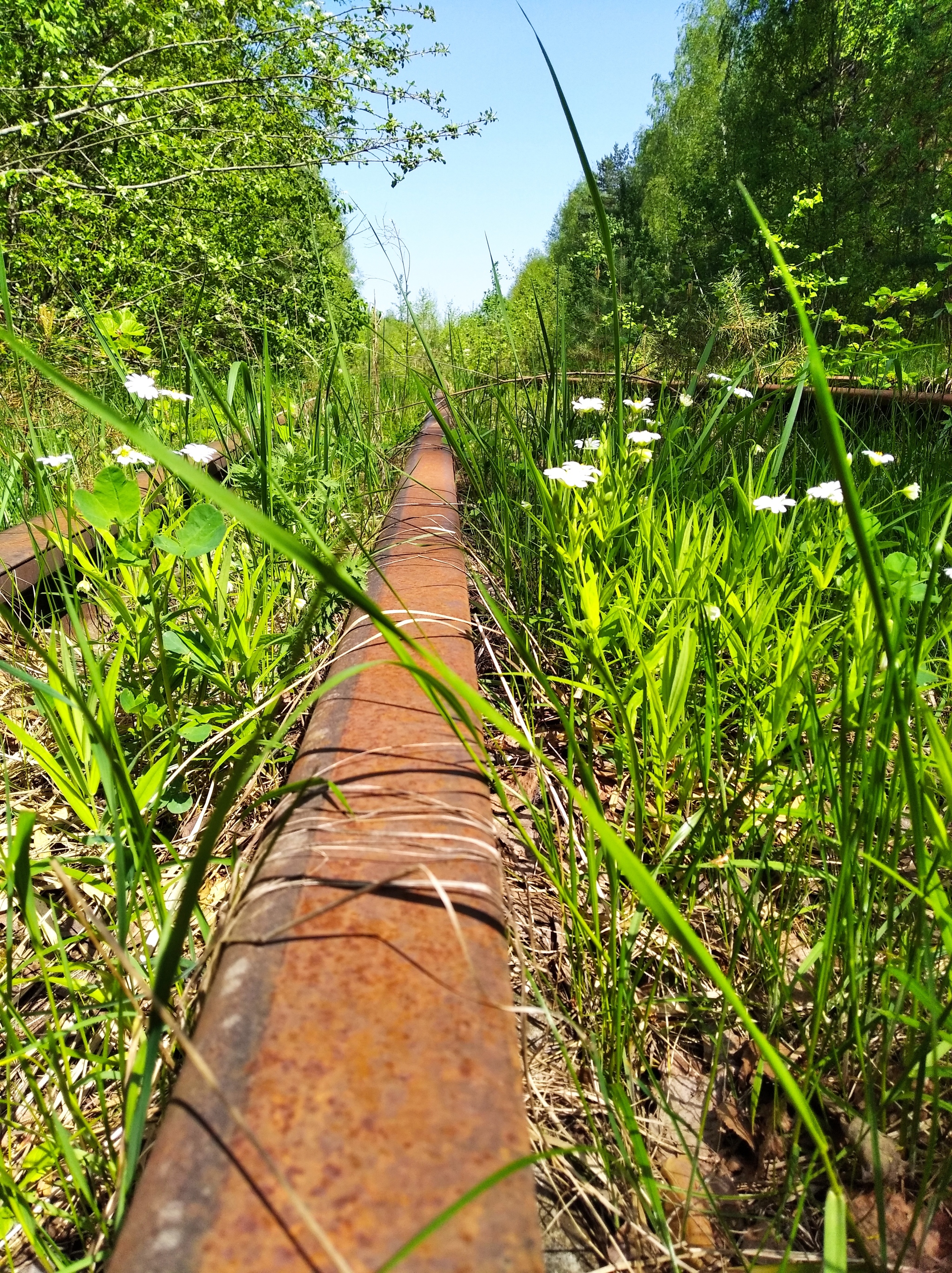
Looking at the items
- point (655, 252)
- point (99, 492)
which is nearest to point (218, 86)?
point (99, 492)

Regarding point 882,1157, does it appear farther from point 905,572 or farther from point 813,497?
point 813,497

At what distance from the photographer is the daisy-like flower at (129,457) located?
1511 millimetres

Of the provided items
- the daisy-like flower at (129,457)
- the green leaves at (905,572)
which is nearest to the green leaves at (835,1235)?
the green leaves at (905,572)

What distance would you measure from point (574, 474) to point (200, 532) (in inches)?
30.9

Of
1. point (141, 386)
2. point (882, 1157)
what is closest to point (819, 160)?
point (141, 386)

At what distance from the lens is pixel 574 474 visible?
1.51 m

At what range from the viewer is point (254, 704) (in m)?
1.29

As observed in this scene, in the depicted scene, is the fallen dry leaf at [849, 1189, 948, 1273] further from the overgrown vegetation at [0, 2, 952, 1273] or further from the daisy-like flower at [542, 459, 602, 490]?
the daisy-like flower at [542, 459, 602, 490]

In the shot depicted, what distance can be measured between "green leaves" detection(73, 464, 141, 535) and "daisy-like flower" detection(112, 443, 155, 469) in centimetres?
17

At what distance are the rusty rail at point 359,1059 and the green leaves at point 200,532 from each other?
2.30 ft

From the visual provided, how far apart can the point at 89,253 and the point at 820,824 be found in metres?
6.08

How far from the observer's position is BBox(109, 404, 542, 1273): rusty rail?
14.4 inches

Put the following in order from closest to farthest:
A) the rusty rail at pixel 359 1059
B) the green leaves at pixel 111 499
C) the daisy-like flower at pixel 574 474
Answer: the rusty rail at pixel 359 1059
the green leaves at pixel 111 499
the daisy-like flower at pixel 574 474

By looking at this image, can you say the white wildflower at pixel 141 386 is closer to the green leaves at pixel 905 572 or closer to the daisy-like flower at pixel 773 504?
the daisy-like flower at pixel 773 504
